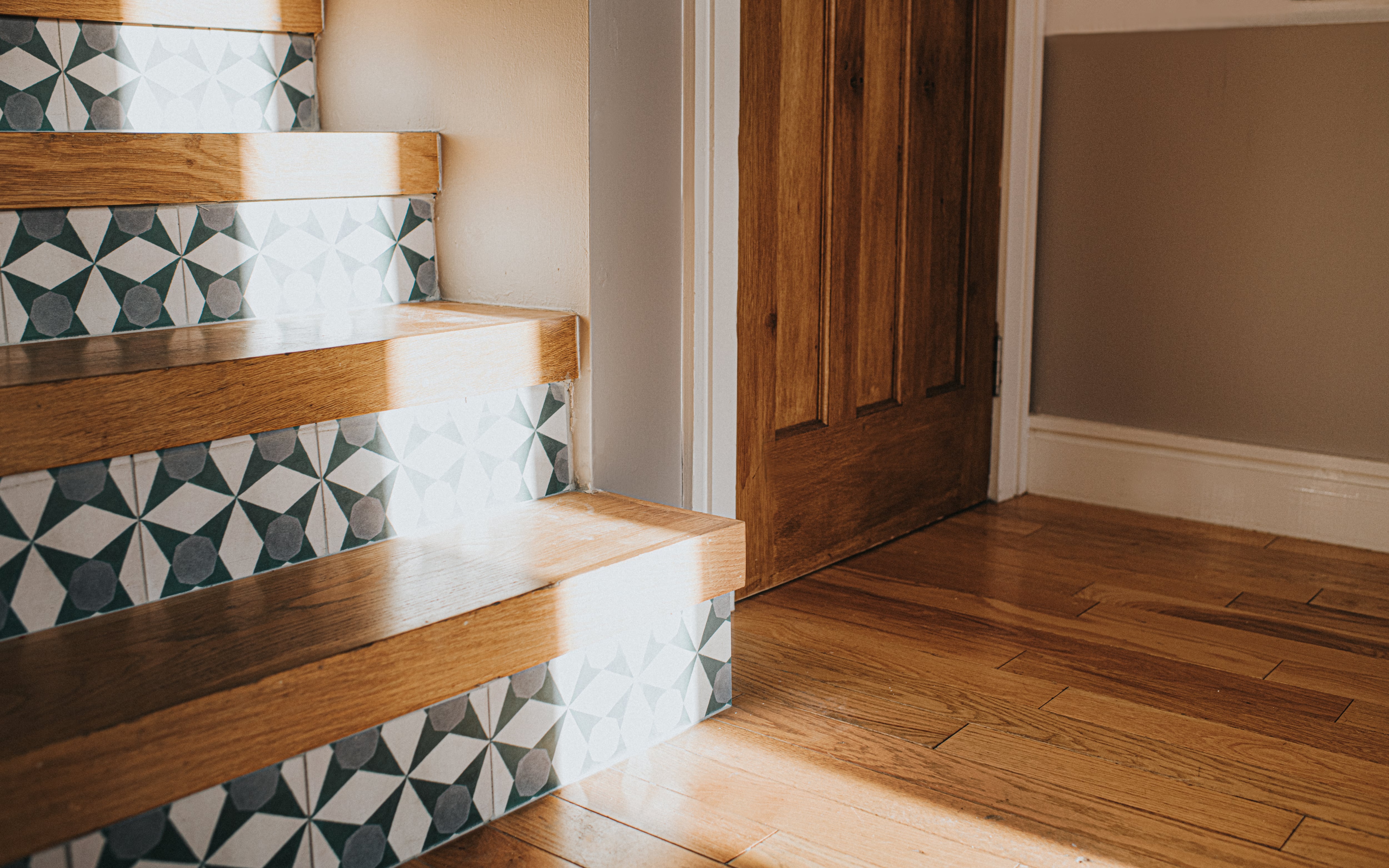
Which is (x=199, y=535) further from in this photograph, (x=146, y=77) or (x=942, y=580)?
(x=942, y=580)

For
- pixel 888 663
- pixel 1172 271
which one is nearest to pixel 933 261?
pixel 1172 271

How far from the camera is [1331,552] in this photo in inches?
85.4

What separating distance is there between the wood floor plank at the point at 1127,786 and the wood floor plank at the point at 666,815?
0.31 meters

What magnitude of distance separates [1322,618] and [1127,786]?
735mm

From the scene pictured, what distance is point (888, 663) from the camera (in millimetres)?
1653

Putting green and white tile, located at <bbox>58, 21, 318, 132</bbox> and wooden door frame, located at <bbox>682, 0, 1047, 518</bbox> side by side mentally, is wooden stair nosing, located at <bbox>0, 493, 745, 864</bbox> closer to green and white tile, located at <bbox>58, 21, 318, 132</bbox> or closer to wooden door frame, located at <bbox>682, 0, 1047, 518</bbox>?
wooden door frame, located at <bbox>682, 0, 1047, 518</bbox>

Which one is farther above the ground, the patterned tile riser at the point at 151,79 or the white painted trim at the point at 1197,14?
the white painted trim at the point at 1197,14

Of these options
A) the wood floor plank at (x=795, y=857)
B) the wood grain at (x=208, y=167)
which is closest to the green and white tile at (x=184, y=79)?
the wood grain at (x=208, y=167)

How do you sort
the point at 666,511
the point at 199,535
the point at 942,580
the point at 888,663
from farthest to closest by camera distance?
1. the point at 942,580
2. the point at 888,663
3. the point at 666,511
4. the point at 199,535

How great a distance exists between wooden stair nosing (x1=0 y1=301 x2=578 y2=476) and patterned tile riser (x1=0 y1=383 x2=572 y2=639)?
0.02 m

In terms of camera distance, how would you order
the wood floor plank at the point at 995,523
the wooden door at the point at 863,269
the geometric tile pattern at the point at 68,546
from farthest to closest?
the wood floor plank at the point at 995,523, the wooden door at the point at 863,269, the geometric tile pattern at the point at 68,546

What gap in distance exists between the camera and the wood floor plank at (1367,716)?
1462 mm

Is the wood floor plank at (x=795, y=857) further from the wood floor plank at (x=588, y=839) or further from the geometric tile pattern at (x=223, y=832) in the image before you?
the geometric tile pattern at (x=223, y=832)

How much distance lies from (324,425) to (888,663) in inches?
33.1
